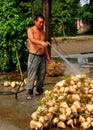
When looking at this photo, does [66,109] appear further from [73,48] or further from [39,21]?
[73,48]

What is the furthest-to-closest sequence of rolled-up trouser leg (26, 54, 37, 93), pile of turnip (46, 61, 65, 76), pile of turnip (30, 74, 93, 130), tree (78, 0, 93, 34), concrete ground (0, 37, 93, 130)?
tree (78, 0, 93, 34) → pile of turnip (46, 61, 65, 76) → rolled-up trouser leg (26, 54, 37, 93) → concrete ground (0, 37, 93, 130) → pile of turnip (30, 74, 93, 130)

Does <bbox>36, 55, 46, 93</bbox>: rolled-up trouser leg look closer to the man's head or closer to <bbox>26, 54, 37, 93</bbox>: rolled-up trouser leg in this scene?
<bbox>26, 54, 37, 93</bbox>: rolled-up trouser leg

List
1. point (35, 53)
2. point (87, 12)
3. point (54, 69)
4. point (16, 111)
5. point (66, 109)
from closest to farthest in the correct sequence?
1. point (66, 109)
2. point (16, 111)
3. point (35, 53)
4. point (54, 69)
5. point (87, 12)

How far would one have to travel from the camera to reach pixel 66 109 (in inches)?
260

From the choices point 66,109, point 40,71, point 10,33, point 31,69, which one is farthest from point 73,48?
point 66,109

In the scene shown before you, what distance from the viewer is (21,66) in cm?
1335

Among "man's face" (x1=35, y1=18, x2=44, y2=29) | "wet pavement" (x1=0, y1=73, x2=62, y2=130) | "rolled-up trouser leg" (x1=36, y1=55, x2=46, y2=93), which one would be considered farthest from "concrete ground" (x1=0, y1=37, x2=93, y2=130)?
"man's face" (x1=35, y1=18, x2=44, y2=29)

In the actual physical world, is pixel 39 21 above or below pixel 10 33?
above

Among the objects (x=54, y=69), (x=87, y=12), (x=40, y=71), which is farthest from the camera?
(x=87, y=12)

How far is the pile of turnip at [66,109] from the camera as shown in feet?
21.4

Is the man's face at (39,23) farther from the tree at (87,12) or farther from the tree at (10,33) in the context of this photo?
the tree at (87,12)

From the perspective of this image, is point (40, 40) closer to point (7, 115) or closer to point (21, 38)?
point (7, 115)

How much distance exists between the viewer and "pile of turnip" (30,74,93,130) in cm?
652

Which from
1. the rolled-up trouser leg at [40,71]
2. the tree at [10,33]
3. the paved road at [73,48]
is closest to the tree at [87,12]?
the paved road at [73,48]
